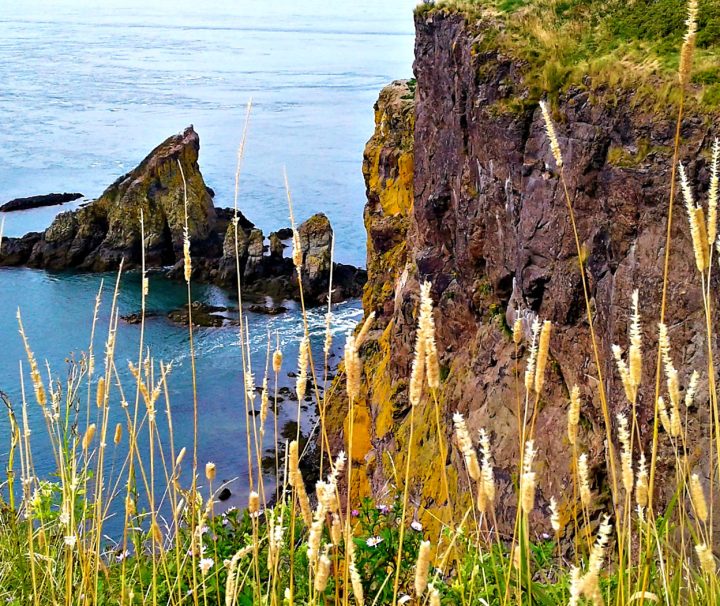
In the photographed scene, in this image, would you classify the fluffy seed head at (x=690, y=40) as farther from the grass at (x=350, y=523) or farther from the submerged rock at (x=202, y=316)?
the submerged rock at (x=202, y=316)

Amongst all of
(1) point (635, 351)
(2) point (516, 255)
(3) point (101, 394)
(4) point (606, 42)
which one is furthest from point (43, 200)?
(1) point (635, 351)

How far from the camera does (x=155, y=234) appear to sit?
150 ft

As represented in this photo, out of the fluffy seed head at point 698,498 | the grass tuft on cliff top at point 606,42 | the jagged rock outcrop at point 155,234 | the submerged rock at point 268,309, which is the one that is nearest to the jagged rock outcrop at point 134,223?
the jagged rock outcrop at point 155,234

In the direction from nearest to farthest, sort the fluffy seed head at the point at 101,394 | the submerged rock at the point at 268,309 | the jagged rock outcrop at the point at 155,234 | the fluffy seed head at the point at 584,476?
the fluffy seed head at the point at 584,476
the fluffy seed head at the point at 101,394
the submerged rock at the point at 268,309
the jagged rock outcrop at the point at 155,234

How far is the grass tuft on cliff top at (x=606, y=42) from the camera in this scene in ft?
35.4

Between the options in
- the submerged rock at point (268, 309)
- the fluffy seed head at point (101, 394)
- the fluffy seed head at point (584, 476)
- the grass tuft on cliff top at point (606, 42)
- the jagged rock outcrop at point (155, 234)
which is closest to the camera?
the fluffy seed head at point (584, 476)

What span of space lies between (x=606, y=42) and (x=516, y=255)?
3233 millimetres

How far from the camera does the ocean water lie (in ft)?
112

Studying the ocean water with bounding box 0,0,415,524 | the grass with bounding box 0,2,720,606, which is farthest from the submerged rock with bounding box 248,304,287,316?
the grass with bounding box 0,2,720,606

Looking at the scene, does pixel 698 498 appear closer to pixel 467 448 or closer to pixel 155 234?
pixel 467 448

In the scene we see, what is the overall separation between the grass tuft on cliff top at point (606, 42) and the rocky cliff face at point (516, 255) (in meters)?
0.26

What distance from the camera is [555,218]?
1260 cm

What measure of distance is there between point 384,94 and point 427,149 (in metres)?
6.46

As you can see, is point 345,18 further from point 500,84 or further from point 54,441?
point 54,441
